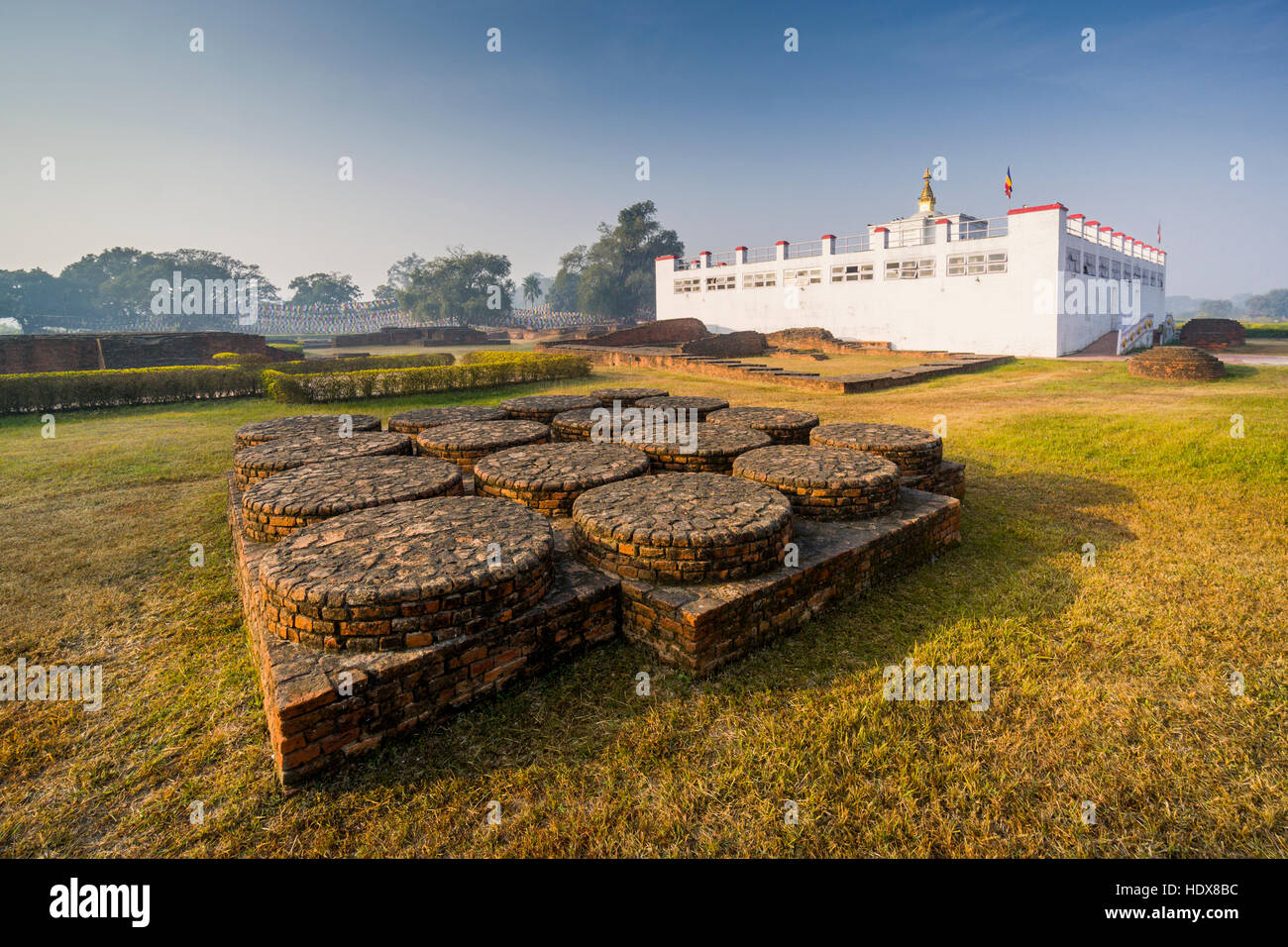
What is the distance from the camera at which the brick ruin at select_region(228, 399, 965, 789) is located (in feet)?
7.80

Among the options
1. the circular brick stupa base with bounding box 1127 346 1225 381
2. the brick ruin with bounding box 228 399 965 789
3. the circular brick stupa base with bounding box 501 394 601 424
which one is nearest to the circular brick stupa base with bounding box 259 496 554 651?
the brick ruin with bounding box 228 399 965 789

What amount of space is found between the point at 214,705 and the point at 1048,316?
23587 mm

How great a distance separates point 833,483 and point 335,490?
303cm

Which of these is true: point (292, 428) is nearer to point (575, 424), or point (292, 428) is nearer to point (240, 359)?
point (575, 424)

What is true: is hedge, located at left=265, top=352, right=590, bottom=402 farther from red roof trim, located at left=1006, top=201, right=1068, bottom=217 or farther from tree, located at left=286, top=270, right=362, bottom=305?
tree, located at left=286, top=270, right=362, bottom=305

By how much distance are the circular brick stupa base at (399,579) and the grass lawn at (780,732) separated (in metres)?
0.42

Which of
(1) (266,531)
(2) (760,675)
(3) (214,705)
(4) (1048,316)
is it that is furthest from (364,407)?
(4) (1048,316)

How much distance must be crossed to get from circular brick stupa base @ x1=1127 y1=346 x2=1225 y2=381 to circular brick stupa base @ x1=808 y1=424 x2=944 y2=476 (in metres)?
11.6

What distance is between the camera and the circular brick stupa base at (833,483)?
378 cm

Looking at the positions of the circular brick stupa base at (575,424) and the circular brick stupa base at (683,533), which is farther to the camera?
the circular brick stupa base at (575,424)

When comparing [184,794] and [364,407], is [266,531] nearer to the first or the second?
[184,794]

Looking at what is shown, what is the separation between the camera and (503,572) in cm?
259

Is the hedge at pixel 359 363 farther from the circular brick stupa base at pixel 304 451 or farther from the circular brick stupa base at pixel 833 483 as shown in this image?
the circular brick stupa base at pixel 833 483

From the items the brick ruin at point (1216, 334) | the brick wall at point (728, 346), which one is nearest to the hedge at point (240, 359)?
the brick wall at point (728, 346)
